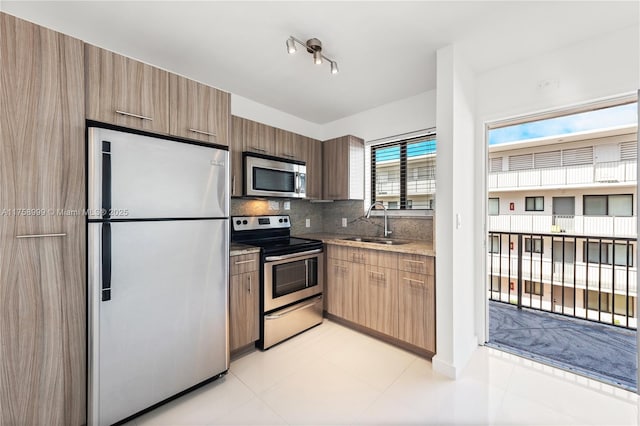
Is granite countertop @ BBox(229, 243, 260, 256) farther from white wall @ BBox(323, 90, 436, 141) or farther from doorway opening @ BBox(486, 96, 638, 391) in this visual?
doorway opening @ BBox(486, 96, 638, 391)

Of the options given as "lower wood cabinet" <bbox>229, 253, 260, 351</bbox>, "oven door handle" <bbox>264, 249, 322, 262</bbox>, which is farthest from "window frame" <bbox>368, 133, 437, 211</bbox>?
"lower wood cabinet" <bbox>229, 253, 260, 351</bbox>

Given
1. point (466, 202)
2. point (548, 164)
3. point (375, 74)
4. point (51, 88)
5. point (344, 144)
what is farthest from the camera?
point (548, 164)

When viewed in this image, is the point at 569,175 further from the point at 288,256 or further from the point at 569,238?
the point at 288,256

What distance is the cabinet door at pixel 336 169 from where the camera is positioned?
3.21 m

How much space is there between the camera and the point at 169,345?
1651 mm

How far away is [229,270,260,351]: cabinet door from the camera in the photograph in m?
2.14

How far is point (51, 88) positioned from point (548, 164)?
8.59 m

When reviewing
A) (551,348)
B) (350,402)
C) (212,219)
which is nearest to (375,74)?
(212,219)

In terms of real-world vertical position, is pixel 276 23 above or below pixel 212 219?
above

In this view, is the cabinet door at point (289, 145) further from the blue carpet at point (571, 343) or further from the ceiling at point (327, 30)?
the blue carpet at point (571, 343)

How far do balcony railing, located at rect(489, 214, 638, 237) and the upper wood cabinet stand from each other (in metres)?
3.46

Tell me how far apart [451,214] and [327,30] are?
1.65 meters

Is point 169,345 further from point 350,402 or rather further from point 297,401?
point 350,402

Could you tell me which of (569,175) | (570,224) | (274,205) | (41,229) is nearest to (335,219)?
(274,205)
